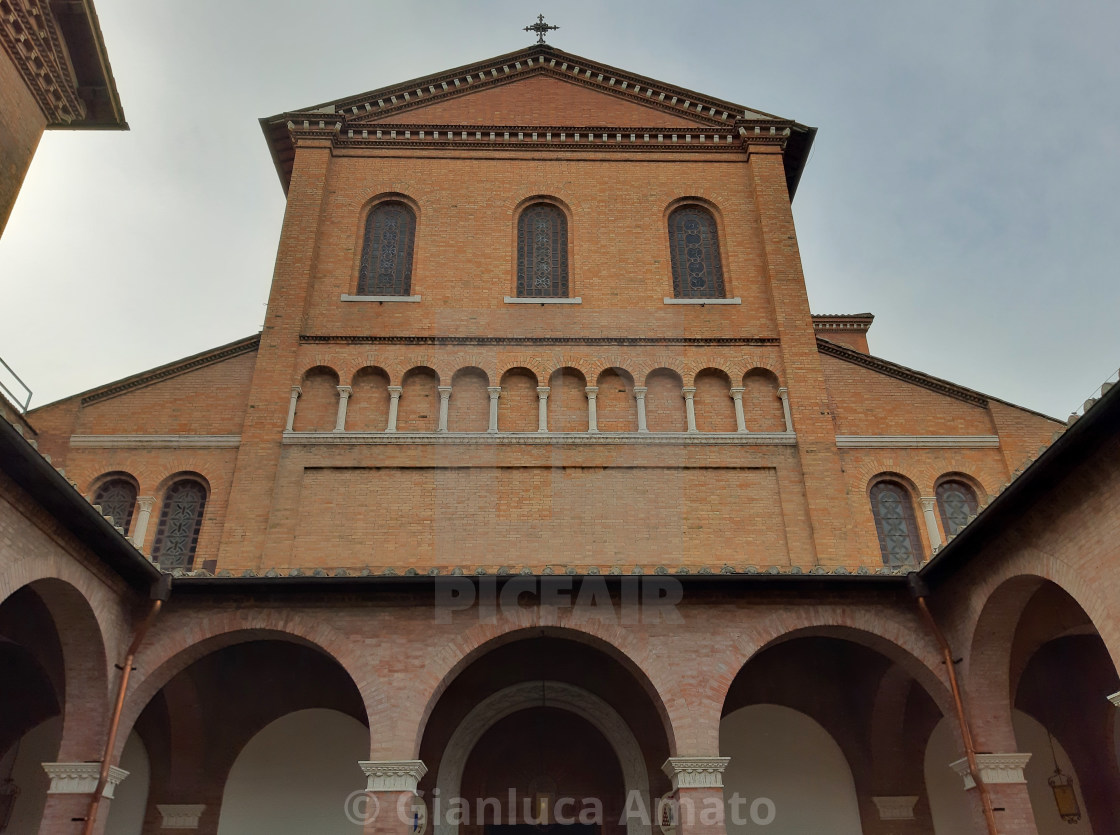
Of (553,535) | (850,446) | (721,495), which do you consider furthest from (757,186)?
(553,535)

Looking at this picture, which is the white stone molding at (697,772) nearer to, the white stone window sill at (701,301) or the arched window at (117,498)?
the white stone window sill at (701,301)

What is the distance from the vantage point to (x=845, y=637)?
1138cm

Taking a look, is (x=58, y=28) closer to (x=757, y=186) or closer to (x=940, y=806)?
(x=757, y=186)

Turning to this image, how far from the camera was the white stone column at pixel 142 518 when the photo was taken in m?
14.1

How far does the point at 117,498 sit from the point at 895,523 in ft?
40.2

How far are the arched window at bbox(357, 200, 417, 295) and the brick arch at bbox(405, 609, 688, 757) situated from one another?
25.2ft

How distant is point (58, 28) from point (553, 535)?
9944mm

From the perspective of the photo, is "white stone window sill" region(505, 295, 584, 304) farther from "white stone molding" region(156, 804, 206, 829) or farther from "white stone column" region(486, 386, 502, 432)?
"white stone molding" region(156, 804, 206, 829)

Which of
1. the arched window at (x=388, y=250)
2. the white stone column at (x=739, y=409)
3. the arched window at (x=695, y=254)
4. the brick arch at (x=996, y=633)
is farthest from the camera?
the arched window at (x=695, y=254)

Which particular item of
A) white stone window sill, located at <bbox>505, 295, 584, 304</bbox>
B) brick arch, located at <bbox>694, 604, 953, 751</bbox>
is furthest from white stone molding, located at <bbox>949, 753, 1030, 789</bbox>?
white stone window sill, located at <bbox>505, 295, 584, 304</bbox>

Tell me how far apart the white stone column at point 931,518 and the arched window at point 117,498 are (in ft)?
40.4

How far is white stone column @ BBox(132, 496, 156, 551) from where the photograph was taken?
14072 millimetres

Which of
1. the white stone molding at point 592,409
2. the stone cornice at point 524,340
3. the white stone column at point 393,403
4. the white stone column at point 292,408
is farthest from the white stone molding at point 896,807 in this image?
the white stone column at point 292,408

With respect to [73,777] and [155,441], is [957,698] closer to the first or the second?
[73,777]
